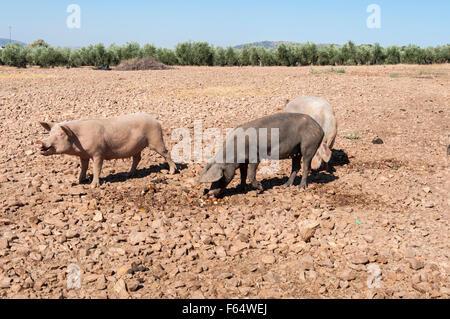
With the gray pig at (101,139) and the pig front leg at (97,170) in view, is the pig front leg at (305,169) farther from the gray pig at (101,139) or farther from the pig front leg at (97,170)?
the pig front leg at (97,170)

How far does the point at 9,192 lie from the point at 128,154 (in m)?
1.95

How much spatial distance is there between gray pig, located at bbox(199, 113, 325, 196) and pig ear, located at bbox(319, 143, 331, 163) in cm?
34

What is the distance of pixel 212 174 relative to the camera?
6512 millimetres

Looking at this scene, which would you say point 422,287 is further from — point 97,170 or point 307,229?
point 97,170

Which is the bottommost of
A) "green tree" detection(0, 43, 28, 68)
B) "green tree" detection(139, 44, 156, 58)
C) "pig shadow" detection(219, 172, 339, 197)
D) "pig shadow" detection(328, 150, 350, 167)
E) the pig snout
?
"pig shadow" detection(219, 172, 339, 197)

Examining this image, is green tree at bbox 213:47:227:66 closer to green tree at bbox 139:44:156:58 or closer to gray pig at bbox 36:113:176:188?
green tree at bbox 139:44:156:58

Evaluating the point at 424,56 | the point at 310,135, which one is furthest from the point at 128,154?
the point at 424,56

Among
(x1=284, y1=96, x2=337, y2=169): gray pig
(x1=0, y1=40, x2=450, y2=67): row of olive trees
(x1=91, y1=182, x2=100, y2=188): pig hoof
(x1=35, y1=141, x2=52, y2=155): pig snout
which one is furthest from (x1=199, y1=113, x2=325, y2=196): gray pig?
(x1=0, y1=40, x2=450, y2=67): row of olive trees

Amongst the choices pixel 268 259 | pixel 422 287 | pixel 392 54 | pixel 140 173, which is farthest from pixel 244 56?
pixel 422 287

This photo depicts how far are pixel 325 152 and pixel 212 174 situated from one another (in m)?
2.33

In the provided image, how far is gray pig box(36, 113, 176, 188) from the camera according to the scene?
21.6ft

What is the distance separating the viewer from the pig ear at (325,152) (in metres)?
7.51
